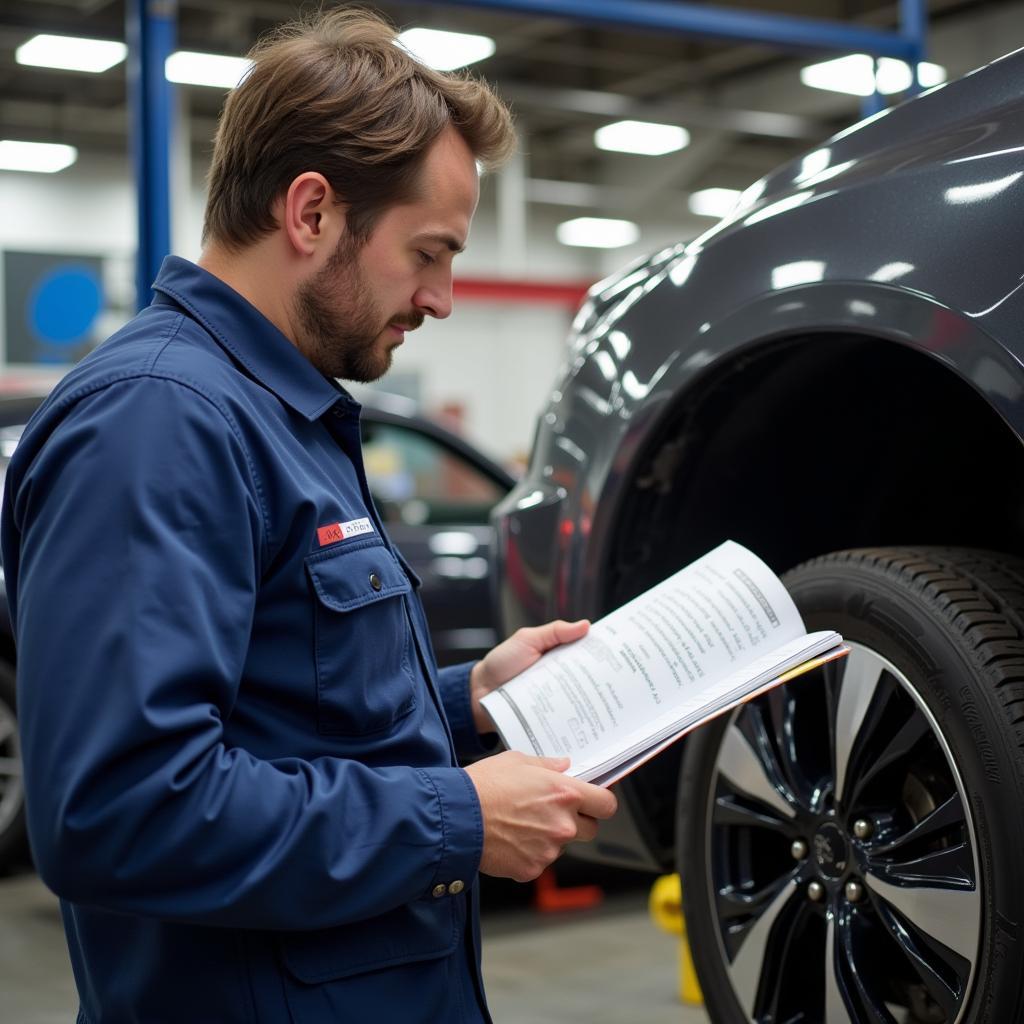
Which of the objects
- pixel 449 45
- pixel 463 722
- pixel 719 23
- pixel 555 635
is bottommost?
pixel 463 722

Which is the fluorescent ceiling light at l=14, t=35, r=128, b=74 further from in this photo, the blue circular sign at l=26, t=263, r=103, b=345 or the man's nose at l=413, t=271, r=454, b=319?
the man's nose at l=413, t=271, r=454, b=319

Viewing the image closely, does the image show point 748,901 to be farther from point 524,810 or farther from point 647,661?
point 524,810

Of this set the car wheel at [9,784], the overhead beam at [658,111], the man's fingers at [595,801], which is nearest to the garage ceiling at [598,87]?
the overhead beam at [658,111]

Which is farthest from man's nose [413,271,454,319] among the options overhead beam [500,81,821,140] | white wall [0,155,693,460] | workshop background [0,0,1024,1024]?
white wall [0,155,693,460]

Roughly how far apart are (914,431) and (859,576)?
19.2 inches

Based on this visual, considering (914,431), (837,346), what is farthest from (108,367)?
(914,431)

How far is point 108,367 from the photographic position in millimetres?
1179

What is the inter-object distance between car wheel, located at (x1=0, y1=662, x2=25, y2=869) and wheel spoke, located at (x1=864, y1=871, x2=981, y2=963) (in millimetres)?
3044

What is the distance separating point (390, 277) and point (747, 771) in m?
0.83

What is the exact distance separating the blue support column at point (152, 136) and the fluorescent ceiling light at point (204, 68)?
810cm

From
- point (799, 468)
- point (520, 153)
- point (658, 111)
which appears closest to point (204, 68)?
point (658, 111)

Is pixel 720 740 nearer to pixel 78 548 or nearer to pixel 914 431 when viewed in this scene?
pixel 914 431

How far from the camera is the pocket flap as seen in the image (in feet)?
4.06

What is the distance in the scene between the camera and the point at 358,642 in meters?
1.27
